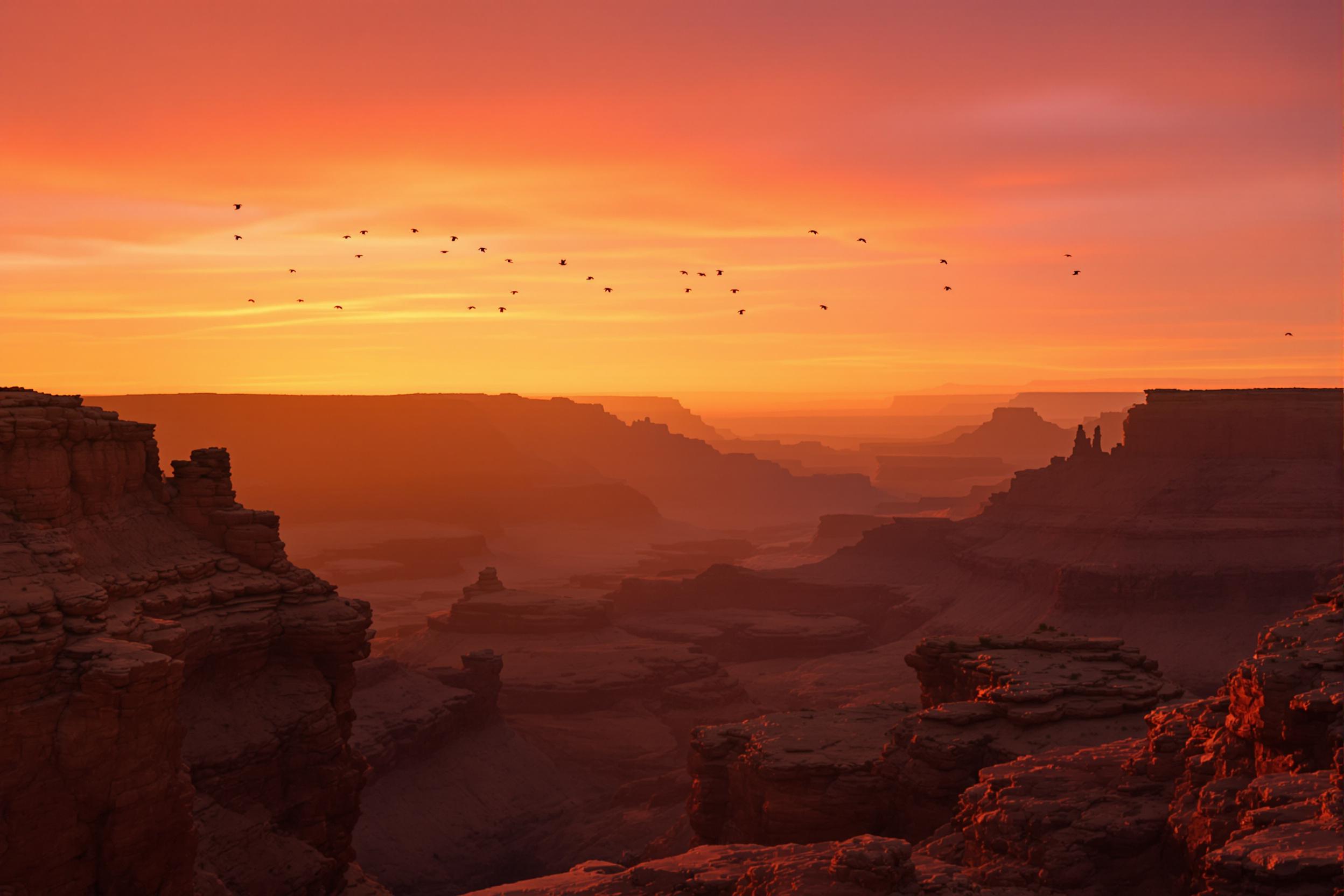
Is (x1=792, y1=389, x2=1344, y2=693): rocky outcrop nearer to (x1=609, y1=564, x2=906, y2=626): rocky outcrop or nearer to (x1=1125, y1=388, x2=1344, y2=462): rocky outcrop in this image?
(x1=1125, y1=388, x2=1344, y2=462): rocky outcrop

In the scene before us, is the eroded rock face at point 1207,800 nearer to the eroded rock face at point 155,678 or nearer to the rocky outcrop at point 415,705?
the eroded rock face at point 155,678

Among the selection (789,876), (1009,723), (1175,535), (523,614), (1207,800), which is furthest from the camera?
(523,614)

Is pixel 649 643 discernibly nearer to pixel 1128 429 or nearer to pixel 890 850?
pixel 1128 429

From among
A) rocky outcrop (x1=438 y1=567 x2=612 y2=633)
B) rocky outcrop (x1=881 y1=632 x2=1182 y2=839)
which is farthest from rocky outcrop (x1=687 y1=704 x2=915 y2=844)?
rocky outcrop (x1=438 y1=567 x2=612 y2=633)

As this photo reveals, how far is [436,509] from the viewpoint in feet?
648

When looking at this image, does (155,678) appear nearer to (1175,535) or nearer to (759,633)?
(759,633)

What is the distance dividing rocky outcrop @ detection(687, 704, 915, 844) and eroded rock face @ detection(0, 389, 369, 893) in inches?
624

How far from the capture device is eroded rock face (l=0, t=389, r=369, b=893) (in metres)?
22.0

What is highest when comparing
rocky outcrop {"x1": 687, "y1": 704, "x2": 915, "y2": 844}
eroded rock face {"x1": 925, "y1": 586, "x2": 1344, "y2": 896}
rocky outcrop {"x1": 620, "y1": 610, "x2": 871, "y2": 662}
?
eroded rock face {"x1": 925, "y1": 586, "x2": 1344, "y2": 896}

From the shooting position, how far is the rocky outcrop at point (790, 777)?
4062 centimetres

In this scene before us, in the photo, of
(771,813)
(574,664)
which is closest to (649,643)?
(574,664)

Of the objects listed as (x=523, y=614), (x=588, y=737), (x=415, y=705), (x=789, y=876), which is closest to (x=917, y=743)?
(x=789, y=876)

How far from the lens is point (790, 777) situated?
135 feet

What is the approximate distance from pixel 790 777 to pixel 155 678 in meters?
24.9
